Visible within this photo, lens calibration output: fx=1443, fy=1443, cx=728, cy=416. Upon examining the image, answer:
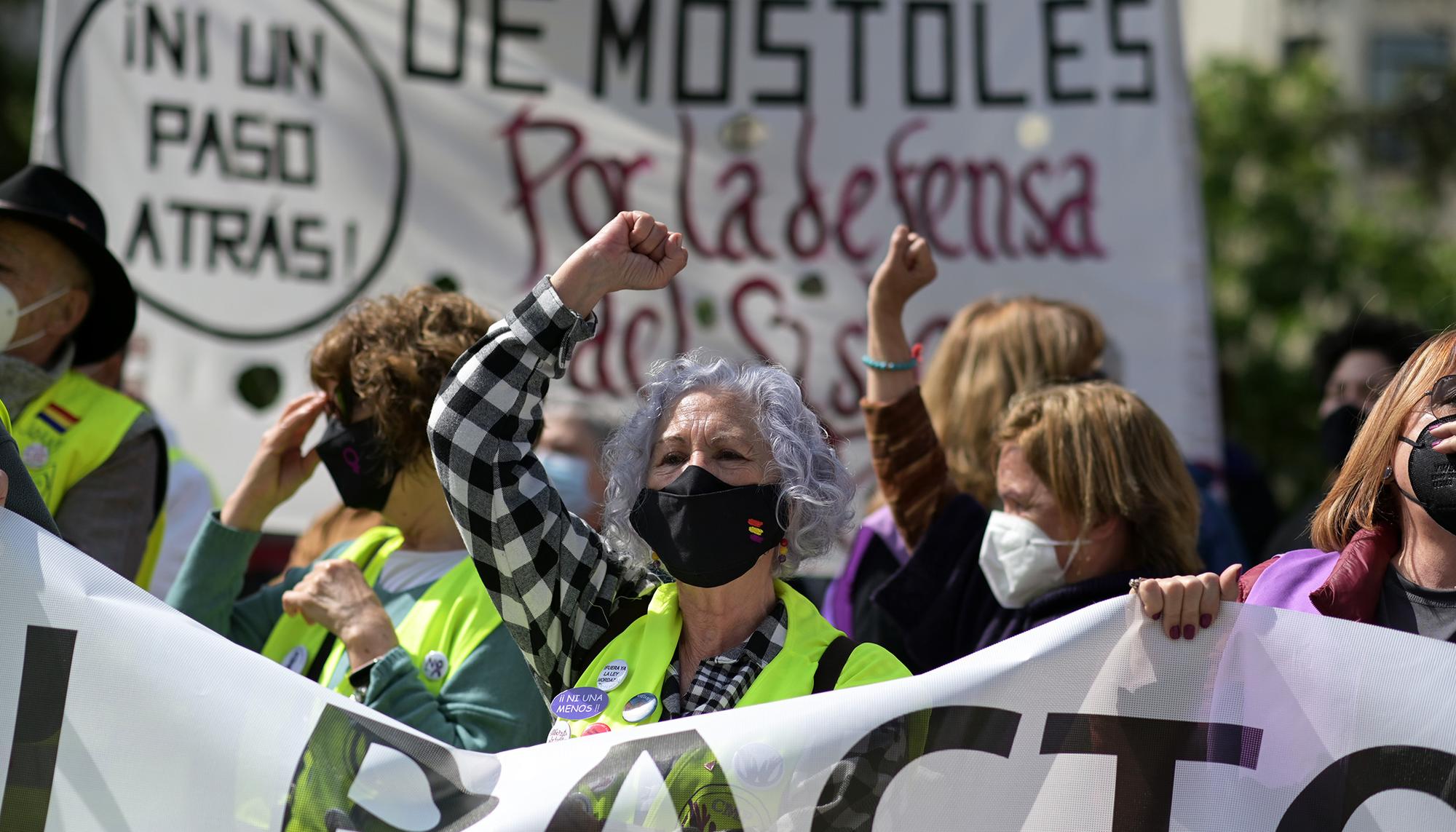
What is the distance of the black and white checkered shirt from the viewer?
220cm

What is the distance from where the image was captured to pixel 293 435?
2953 mm

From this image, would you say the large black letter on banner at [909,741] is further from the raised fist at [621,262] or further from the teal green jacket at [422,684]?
the raised fist at [621,262]

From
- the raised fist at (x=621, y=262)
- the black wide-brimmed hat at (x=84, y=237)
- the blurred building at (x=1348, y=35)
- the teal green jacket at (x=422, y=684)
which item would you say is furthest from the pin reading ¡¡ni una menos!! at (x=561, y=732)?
the blurred building at (x=1348, y=35)

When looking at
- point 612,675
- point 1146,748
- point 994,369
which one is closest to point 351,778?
point 612,675

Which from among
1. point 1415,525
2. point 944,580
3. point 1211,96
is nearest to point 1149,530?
point 944,580

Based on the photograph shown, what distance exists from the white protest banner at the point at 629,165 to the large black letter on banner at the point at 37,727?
2361 mm

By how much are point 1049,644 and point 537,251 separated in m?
2.87

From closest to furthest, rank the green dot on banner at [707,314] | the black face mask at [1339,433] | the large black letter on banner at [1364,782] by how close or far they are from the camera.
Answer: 1. the large black letter on banner at [1364,782]
2. the black face mask at [1339,433]
3. the green dot on banner at [707,314]

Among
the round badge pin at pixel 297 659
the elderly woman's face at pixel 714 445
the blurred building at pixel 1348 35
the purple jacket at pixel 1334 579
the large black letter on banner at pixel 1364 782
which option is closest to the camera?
the large black letter on banner at pixel 1364 782

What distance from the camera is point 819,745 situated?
2.03 m

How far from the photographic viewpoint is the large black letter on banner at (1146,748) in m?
2.08

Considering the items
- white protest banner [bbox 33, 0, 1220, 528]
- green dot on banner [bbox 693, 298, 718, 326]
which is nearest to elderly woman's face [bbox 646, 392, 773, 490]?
white protest banner [bbox 33, 0, 1220, 528]

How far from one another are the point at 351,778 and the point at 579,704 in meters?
0.35

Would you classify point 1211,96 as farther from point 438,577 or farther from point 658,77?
point 438,577
